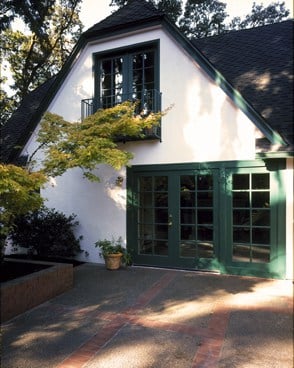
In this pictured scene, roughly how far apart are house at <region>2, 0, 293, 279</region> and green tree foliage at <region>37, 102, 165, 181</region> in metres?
0.73

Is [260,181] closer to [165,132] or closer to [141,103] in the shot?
[165,132]

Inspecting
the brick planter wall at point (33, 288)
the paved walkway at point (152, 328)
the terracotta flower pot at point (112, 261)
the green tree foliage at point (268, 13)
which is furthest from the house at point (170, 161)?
the green tree foliage at point (268, 13)

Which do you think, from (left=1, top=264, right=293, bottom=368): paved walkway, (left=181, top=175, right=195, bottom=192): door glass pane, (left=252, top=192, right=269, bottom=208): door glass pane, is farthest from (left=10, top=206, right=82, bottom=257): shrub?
(left=252, top=192, right=269, bottom=208): door glass pane

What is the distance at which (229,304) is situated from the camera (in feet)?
12.4

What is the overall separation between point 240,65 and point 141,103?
380 centimetres

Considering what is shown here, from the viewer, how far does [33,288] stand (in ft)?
13.6

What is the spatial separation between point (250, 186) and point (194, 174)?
1.12 meters

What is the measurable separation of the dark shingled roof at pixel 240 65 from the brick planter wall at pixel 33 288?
3.25 m

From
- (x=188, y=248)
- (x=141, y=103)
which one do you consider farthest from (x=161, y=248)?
(x=141, y=103)

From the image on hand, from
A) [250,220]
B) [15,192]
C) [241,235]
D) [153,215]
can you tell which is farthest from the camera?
[153,215]

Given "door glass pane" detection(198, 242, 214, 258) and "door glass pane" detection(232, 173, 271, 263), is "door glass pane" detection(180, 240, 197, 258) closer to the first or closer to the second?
A: "door glass pane" detection(198, 242, 214, 258)

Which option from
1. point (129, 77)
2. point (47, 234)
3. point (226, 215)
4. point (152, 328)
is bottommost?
point (152, 328)

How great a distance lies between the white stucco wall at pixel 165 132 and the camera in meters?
5.38

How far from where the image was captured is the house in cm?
524
